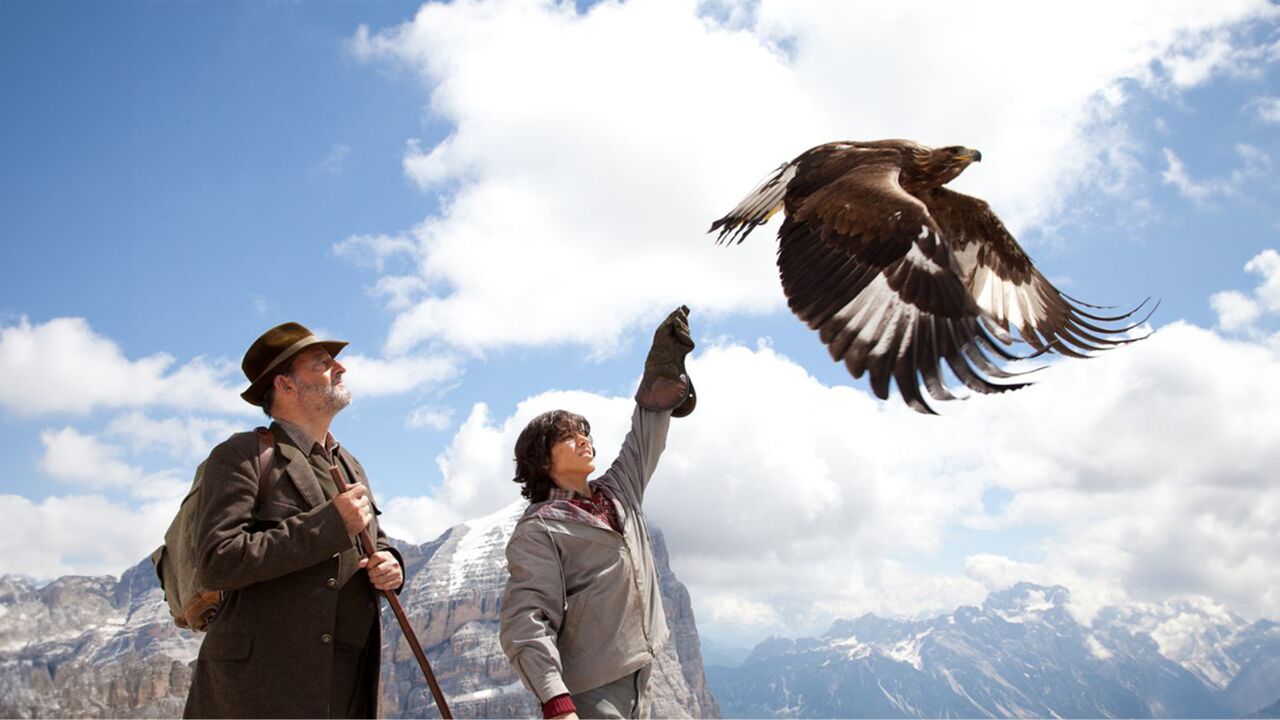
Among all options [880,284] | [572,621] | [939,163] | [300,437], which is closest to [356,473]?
[300,437]

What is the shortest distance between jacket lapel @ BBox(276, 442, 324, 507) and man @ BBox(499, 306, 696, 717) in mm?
790

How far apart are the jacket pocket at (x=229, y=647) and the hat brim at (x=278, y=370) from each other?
3.21ft

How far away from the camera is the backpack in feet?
11.3

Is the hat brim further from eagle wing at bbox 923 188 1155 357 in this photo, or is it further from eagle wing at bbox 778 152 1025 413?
eagle wing at bbox 923 188 1155 357

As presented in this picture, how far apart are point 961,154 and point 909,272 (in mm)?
1462

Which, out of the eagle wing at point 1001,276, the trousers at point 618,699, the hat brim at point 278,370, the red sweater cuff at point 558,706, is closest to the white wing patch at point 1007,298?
the eagle wing at point 1001,276

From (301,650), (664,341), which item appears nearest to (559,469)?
(664,341)

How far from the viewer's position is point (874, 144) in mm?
6020

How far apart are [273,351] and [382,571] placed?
1.01m

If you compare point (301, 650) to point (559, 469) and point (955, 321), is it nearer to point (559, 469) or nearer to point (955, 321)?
point (559, 469)

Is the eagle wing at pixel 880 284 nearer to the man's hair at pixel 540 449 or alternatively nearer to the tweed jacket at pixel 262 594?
the man's hair at pixel 540 449

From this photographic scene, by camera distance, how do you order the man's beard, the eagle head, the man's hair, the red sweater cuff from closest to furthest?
the red sweater cuff, the man's beard, the man's hair, the eagle head

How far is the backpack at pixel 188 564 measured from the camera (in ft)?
11.3

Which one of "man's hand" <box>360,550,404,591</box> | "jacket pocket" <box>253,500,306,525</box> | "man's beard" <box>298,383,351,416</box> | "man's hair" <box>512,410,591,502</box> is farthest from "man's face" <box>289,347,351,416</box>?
"man's hair" <box>512,410,591,502</box>
